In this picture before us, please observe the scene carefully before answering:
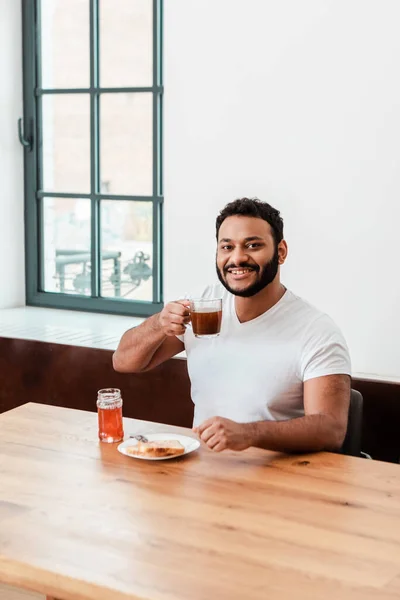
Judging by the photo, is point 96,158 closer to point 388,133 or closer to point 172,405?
point 172,405

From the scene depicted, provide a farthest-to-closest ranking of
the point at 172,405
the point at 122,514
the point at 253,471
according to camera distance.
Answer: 1. the point at 172,405
2. the point at 253,471
3. the point at 122,514

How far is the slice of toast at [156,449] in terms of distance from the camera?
2043 mm

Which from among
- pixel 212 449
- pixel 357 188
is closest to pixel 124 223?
pixel 357 188

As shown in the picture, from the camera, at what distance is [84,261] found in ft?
12.8

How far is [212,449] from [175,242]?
132 cm

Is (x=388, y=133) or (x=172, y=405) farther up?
(x=388, y=133)

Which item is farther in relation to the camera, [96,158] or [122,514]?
[96,158]

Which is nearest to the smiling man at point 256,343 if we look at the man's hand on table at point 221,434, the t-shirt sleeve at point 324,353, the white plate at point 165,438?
the t-shirt sleeve at point 324,353

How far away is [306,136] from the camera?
9.65 ft

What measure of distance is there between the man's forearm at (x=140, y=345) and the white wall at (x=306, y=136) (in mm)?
675

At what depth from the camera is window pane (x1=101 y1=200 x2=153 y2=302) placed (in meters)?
3.72

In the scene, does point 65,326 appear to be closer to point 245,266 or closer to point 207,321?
point 245,266

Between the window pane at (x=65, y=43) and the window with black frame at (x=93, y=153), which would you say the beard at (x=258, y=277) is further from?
the window pane at (x=65, y=43)

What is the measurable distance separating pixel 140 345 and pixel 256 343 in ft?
1.17
